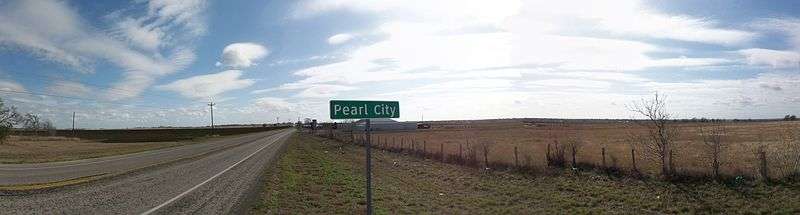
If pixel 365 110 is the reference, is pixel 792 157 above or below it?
below

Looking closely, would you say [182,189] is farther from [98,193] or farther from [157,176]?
[157,176]

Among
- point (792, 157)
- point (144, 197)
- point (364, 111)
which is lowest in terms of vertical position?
point (144, 197)

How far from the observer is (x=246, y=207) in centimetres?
1225

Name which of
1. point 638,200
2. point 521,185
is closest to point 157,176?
point 521,185

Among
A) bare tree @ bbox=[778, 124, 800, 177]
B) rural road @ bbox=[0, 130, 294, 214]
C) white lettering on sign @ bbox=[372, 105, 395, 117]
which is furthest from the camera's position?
bare tree @ bbox=[778, 124, 800, 177]

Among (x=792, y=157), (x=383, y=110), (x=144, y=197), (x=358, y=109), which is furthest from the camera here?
(x=792, y=157)

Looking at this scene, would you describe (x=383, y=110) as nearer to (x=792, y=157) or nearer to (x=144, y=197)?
(x=144, y=197)

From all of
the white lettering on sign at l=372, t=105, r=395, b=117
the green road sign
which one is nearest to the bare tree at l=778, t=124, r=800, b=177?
the white lettering on sign at l=372, t=105, r=395, b=117

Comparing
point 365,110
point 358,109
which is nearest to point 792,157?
point 365,110

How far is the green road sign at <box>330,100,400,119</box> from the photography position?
8297 mm

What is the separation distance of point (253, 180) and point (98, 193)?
522cm

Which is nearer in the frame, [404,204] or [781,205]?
[781,205]

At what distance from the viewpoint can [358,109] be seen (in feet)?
27.7

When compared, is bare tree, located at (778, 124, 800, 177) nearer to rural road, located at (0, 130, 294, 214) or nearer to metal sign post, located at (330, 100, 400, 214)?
metal sign post, located at (330, 100, 400, 214)
